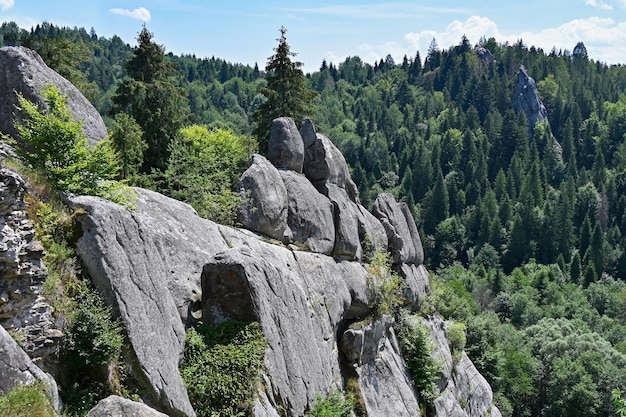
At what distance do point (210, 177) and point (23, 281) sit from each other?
13.1 m

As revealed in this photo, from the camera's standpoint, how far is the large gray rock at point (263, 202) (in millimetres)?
21031

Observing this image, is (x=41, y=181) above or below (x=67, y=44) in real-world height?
below

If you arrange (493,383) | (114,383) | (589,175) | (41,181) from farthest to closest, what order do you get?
(589,175), (493,383), (41,181), (114,383)

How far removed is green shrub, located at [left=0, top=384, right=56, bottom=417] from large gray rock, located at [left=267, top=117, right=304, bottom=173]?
17213 mm

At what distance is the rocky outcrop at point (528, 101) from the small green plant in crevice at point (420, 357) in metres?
170

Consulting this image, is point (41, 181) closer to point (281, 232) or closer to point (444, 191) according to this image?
point (281, 232)

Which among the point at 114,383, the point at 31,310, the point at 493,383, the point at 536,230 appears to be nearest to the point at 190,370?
the point at 114,383

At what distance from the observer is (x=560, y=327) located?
66688 mm

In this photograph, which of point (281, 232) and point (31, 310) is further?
point (281, 232)

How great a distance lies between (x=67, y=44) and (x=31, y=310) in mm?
27148

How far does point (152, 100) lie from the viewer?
34.2 meters

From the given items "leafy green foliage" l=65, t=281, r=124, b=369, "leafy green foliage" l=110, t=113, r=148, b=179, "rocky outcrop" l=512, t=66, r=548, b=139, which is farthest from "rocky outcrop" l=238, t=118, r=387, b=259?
"rocky outcrop" l=512, t=66, r=548, b=139

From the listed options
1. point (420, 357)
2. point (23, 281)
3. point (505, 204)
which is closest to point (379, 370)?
point (420, 357)

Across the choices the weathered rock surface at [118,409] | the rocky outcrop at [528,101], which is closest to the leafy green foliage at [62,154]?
the weathered rock surface at [118,409]
